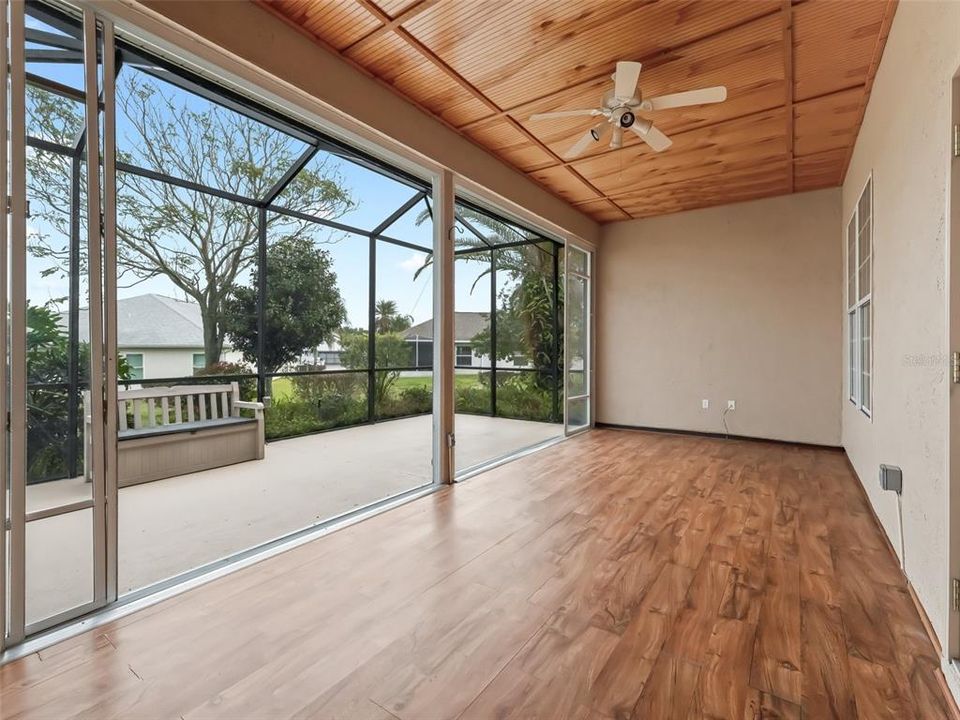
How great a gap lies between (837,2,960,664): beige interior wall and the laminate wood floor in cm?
32

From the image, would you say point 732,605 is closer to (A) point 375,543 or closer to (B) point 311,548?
(A) point 375,543

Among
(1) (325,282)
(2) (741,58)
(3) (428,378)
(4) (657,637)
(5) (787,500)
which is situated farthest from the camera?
(3) (428,378)

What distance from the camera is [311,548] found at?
101 inches

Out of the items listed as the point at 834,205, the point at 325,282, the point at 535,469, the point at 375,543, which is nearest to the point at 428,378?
the point at 325,282

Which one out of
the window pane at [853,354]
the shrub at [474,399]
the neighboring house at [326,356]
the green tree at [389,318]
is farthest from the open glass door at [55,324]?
the shrub at [474,399]

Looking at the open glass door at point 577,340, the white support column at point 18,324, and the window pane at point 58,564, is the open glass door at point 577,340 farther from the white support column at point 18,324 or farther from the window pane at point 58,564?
the white support column at point 18,324

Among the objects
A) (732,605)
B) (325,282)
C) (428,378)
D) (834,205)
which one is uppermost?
(834,205)

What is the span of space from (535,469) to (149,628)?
3.07 meters

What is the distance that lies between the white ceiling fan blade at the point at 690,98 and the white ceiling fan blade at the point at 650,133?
0.16 m

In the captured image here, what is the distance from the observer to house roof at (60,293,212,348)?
166 inches

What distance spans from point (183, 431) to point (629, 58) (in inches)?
181

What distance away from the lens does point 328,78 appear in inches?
108

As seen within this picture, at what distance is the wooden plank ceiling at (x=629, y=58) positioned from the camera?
2.45 metres

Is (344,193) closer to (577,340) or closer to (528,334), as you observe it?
(528,334)
